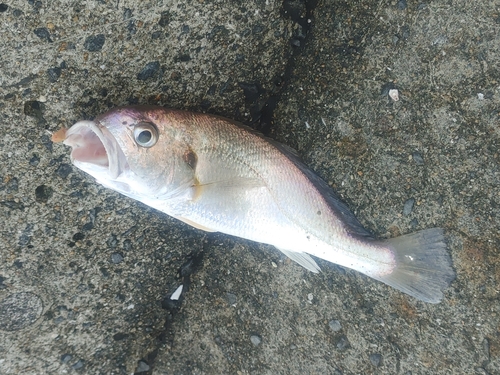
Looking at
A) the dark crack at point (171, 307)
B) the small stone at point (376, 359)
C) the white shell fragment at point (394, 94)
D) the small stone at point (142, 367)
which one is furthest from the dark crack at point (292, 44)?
the small stone at point (142, 367)

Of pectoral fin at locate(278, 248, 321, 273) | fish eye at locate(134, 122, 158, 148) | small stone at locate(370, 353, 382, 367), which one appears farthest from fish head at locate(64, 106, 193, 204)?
small stone at locate(370, 353, 382, 367)

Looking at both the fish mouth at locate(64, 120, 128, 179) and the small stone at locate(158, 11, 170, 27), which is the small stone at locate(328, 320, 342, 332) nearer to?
the fish mouth at locate(64, 120, 128, 179)

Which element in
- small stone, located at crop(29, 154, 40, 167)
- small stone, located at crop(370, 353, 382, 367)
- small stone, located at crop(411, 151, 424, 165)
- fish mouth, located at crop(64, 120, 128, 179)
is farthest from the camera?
small stone, located at crop(370, 353, 382, 367)

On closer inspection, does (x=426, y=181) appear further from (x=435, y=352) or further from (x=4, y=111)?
(x=4, y=111)

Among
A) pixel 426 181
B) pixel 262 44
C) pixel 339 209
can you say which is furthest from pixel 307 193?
pixel 262 44

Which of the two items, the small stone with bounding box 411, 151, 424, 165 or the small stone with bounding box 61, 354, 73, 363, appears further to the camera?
the small stone with bounding box 61, 354, 73, 363

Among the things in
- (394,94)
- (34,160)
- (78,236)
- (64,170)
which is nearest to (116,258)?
(78,236)
